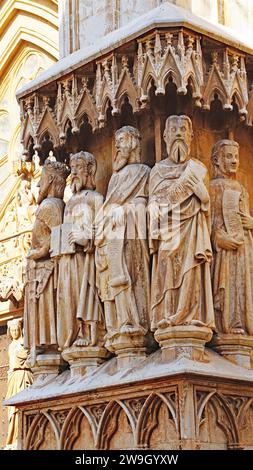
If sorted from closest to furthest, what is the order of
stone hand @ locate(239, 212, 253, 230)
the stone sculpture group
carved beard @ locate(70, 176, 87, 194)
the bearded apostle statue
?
the stone sculpture group, stone hand @ locate(239, 212, 253, 230), the bearded apostle statue, carved beard @ locate(70, 176, 87, 194)

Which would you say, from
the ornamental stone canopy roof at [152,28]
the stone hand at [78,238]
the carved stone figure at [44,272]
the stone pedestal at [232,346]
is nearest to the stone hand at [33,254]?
the carved stone figure at [44,272]

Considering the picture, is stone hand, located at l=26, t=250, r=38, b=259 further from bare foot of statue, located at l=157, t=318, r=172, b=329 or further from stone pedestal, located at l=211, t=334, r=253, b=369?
stone pedestal, located at l=211, t=334, r=253, b=369

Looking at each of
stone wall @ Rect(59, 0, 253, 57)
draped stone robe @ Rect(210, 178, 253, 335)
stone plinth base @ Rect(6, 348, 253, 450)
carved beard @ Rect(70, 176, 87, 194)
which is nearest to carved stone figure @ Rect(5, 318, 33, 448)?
stone plinth base @ Rect(6, 348, 253, 450)

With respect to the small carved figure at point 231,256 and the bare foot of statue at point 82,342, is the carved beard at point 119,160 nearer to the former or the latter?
the small carved figure at point 231,256

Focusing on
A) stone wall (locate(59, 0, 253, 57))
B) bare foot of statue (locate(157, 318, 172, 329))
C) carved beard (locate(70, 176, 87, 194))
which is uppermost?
stone wall (locate(59, 0, 253, 57))

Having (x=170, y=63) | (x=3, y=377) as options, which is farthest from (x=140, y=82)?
(x=3, y=377)

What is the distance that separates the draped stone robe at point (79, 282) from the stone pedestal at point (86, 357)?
0.08 metres

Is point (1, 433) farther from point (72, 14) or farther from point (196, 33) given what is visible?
point (196, 33)

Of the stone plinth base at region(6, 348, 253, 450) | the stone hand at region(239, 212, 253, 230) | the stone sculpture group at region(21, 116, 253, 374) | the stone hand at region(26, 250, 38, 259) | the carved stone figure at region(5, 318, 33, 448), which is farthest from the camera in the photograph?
the carved stone figure at region(5, 318, 33, 448)

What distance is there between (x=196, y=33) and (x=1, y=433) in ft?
19.5

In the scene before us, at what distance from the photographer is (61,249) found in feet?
23.9

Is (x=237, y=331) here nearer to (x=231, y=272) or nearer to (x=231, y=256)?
(x=231, y=272)

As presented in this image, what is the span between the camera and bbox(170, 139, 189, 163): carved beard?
6.80 metres

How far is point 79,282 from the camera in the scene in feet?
23.5
